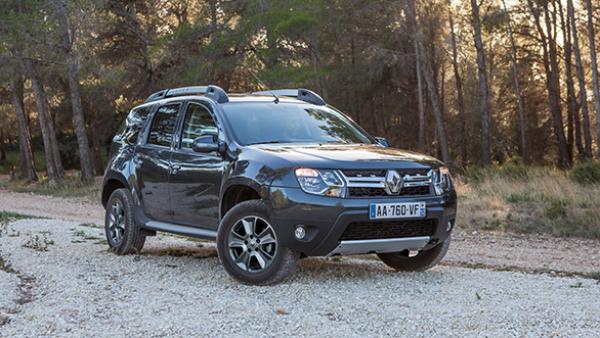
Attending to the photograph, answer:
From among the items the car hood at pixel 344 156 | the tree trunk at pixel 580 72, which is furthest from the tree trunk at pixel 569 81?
the car hood at pixel 344 156

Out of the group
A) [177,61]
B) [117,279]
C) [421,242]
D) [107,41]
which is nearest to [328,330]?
[421,242]

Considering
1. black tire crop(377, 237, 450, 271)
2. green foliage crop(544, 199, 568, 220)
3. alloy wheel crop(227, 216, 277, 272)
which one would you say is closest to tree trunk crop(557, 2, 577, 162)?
green foliage crop(544, 199, 568, 220)

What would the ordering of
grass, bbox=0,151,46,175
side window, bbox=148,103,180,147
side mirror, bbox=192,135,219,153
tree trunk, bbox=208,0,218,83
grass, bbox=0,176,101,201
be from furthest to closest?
1. grass, bbox=0,151,46,175
2. tree trunk, bbox=208,0,218,83
3. grass, bbox=0,176,101,201
4. side window, bbox=148,103,180,147
5. side mirror, bbox=192,135,219,153

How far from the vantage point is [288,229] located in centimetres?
743

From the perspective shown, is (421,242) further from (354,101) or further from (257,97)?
(354,101)

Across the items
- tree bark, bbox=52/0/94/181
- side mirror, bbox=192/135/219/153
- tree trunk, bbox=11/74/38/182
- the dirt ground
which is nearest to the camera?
side mirror, bbox=192/135/219/153

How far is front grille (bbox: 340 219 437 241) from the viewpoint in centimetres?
747

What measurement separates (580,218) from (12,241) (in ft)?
32.8

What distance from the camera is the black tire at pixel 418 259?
8.52 meters

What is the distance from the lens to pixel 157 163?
943cm

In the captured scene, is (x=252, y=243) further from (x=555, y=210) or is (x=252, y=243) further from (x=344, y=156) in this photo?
(x=555, y=210)

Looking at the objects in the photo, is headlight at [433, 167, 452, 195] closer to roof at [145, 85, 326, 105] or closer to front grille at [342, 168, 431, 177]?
front grille at [342, 168, 431, 177]

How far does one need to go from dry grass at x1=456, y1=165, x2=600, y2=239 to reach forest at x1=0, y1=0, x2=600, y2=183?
885 centimetres

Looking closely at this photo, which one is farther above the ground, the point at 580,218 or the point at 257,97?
the point at 257,97
